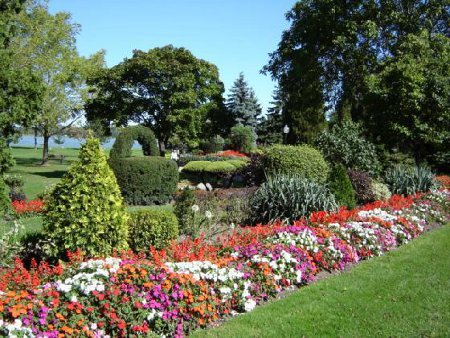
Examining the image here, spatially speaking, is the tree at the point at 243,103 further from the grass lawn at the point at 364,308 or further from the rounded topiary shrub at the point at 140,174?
the grass lawn at the point at 364,308

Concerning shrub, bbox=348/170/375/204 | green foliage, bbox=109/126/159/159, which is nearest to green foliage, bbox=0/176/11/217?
green foliage, bbox=109/126/159/159

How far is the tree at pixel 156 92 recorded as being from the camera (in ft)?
93.2

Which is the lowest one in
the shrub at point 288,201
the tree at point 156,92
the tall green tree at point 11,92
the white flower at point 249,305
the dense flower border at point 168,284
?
the white flower at point 249,305

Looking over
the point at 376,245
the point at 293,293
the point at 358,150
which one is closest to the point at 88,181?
the point at 293,293

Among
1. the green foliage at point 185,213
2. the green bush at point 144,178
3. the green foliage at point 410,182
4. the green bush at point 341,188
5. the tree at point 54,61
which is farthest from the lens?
the tree at point 54,61

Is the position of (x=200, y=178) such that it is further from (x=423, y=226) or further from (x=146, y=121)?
(x=423, y=226)

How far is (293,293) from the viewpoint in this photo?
216 inches

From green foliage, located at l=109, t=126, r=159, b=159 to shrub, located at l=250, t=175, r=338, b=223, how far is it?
5.49m

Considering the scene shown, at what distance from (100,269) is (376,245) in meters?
4.97

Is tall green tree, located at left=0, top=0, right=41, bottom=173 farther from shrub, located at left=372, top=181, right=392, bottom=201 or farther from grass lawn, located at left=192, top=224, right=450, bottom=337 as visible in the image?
shrub, located at left=372, top=181, right=392, bottom=201

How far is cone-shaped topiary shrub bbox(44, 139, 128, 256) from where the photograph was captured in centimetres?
557

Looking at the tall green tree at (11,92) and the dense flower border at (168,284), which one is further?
the tall green tree at (11,92)

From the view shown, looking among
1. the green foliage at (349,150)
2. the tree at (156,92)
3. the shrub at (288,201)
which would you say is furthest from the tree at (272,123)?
the shrub at (288,201)

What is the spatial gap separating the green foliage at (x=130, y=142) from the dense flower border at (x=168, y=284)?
7.67 metres
